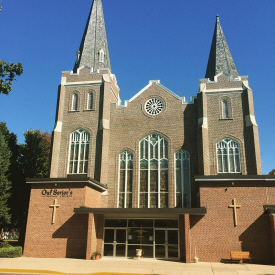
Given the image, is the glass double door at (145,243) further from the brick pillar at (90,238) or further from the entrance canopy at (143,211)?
the brick pillar at (90,238)

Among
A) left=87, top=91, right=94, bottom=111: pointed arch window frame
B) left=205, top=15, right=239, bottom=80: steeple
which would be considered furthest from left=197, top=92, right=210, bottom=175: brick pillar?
left=87, top=91, right=94, bottom=111: pointed arch window frame

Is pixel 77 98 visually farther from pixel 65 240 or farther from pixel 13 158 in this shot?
pixel 65 240

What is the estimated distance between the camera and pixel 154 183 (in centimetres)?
2580

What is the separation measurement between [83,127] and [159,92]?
7.92m

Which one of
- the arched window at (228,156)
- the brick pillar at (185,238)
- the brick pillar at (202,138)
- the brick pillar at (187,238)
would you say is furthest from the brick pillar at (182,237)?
the arched window at (228,156)

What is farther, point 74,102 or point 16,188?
point 16,188

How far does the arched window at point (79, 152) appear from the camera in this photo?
26750mm

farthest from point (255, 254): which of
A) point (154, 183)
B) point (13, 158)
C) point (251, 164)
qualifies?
point (13, 158)

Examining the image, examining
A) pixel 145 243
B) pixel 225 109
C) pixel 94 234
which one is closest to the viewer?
pixel 94 234

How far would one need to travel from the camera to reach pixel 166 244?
20812 mm

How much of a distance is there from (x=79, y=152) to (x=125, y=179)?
192 inches

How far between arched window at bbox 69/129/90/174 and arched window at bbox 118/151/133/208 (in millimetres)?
3190

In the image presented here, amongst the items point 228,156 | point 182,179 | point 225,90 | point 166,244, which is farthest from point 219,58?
point 166,244

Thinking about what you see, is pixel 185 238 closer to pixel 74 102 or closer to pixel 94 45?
pixel 74 102
